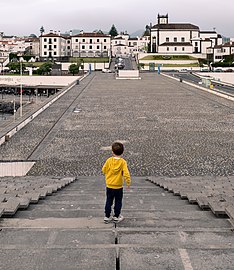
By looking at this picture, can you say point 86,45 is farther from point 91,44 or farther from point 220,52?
point 220,52

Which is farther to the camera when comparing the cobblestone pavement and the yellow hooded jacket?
the cobblestone pavement

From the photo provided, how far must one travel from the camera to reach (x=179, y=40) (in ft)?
342

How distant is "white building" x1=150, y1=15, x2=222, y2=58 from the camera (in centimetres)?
9994

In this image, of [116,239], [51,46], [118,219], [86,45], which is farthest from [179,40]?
[116,239]

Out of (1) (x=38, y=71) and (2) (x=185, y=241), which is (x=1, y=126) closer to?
(2) (x=185, y=241)

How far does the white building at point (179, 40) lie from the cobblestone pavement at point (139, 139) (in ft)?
253

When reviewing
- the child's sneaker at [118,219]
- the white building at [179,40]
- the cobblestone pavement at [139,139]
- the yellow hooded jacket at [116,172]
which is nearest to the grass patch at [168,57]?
the white building at [179,40]

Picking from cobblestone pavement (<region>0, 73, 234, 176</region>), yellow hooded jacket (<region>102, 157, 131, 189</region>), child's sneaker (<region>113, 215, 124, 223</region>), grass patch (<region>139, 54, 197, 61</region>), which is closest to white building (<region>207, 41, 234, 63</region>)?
grass patch (<region>139, 54, 197, 61</region>)

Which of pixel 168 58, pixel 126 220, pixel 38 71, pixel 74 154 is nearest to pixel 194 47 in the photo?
pixel 168 58

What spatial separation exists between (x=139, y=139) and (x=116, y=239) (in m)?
10.7

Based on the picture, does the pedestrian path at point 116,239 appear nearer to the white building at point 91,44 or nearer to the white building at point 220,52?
the white building at point 220,52

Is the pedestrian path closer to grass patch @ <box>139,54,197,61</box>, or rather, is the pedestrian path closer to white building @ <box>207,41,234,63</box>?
grass patch @ <box>139,54,197,61</box>

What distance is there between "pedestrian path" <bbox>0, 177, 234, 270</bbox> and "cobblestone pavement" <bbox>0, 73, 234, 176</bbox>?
209 inches

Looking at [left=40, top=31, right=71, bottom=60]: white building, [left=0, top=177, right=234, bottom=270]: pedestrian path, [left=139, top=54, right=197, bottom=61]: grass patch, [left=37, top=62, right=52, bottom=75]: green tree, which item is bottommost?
[left=0, top=177, right=234, bottom=270]: pedestrian path
